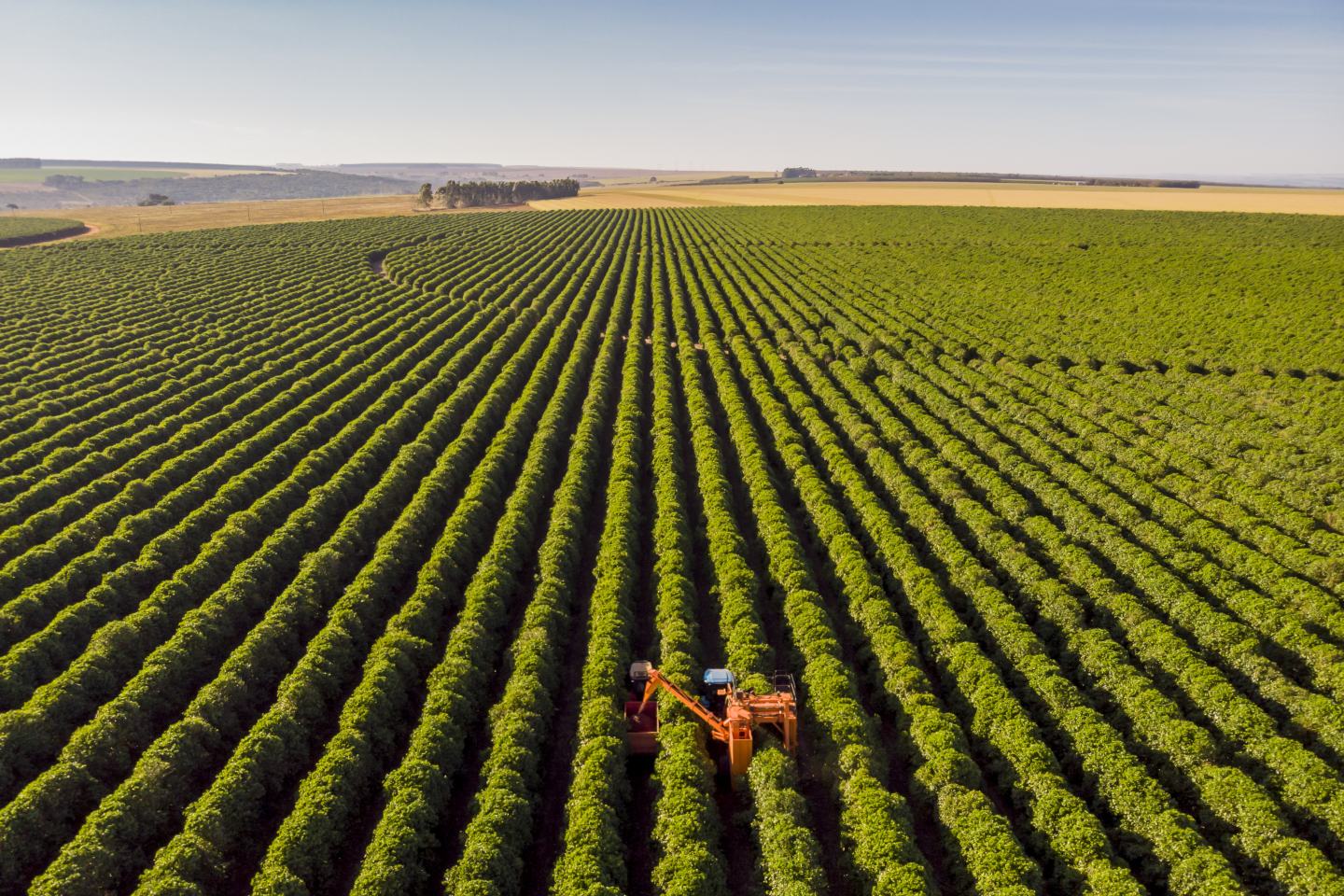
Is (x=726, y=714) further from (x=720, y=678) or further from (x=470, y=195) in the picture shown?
(x=470, y=195)

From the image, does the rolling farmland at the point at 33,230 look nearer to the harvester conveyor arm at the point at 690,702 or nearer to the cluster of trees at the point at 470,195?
the cluster of trees at the point at 470,195

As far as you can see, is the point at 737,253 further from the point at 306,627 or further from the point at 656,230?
the point at 306,627

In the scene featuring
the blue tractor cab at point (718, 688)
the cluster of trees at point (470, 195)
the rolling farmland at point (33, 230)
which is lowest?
the blue tractor cab at point (718, 688)

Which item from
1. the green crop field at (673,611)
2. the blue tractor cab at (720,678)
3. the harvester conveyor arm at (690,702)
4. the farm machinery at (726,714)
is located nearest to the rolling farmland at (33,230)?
the green crop field at (673,611)

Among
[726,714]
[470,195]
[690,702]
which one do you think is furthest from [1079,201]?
[690,702]

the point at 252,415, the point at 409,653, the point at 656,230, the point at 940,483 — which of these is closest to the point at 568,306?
the point at 252,415

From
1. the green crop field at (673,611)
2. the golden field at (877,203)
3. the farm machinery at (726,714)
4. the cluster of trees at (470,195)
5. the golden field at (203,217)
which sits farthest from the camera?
the cluster of trees at (470,195)
